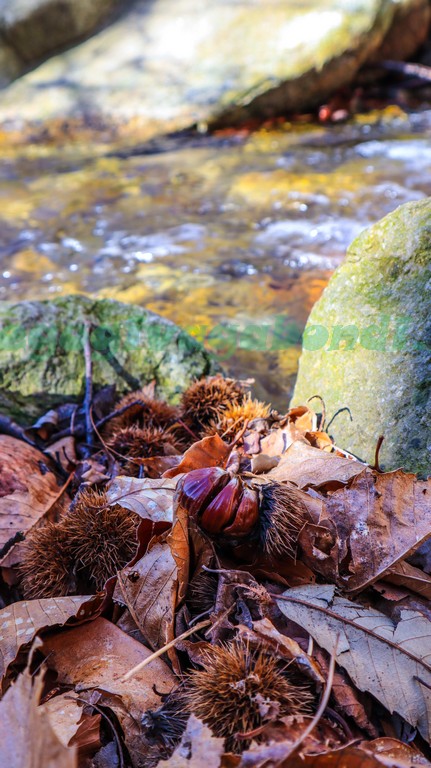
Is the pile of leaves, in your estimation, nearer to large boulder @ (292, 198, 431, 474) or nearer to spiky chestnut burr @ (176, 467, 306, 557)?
spiky chestnut burr @ (176, 467, 306, 557)

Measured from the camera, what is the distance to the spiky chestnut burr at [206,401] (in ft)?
8.50

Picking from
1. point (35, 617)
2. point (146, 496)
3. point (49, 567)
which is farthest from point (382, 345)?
point (35, 617)

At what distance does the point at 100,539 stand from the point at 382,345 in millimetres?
1298

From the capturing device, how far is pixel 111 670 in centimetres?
161

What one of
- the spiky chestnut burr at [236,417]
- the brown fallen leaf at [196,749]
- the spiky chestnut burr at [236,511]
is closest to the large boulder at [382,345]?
the spiky chestnut burr at [236,417]

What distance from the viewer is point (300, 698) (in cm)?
138

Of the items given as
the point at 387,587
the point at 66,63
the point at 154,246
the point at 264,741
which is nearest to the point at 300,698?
the point at 264,741

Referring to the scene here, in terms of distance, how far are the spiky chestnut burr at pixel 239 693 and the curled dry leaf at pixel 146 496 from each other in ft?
1.60

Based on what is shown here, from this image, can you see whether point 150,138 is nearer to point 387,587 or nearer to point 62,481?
point 62,481

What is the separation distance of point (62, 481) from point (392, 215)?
1730 millimetres

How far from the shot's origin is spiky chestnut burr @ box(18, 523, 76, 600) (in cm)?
185

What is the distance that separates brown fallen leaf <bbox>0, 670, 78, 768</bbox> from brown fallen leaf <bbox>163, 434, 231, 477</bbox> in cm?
84

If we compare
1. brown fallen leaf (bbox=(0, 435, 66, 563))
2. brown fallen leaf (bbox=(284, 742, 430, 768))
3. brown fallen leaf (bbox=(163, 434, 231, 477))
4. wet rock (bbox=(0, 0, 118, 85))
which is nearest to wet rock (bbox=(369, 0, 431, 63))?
wet rock (bbox=(0, 0, 118, 85))

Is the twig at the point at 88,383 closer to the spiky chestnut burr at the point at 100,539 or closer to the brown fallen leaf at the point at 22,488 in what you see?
the brown fallen leaf at the point at 22,488
